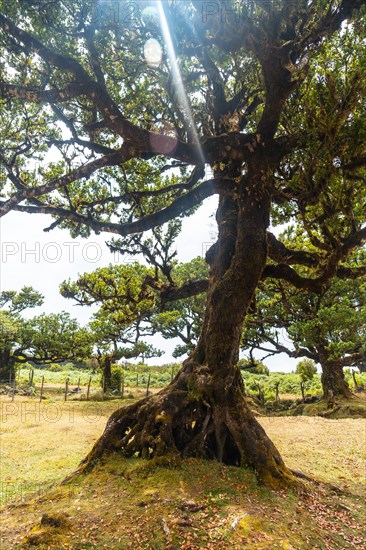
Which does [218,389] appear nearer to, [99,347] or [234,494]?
[234,494]

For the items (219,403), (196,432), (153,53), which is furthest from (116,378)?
(153,53)

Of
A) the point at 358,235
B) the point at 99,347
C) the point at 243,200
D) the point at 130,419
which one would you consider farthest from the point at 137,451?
the point at 99,347

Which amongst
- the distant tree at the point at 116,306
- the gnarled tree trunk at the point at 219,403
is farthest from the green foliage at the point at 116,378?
the gnarled tree trunk at the point at 219,403

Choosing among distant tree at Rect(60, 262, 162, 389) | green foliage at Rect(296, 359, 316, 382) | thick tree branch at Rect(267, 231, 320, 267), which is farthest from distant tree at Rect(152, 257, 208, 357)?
thick tree branch at Rect(267, 231, 320, 267)

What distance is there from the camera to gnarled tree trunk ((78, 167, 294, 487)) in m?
6.74

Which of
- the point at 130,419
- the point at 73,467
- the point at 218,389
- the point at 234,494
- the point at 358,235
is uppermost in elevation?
the point at 358,235

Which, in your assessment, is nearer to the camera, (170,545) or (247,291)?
(170,545)

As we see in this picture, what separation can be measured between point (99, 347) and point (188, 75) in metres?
24.1

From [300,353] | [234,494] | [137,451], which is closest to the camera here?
[234,494]

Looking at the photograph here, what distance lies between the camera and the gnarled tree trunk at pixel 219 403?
6742 mm

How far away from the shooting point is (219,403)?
23.7ft

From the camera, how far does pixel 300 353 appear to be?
24.3 meters

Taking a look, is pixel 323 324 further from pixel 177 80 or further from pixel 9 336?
pixel 9 336

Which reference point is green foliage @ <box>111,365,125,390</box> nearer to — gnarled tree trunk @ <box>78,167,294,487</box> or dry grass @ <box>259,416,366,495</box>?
dry grass @ <box>259,416,366,495</box>
